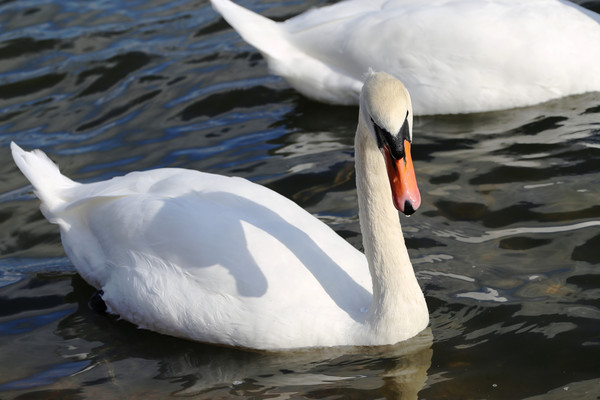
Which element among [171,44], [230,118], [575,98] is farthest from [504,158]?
[171,44]

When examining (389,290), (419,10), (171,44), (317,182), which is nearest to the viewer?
(389,290)

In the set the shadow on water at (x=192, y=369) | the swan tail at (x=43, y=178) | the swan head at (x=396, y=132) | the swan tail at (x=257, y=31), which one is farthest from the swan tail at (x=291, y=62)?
the swan head at (x=396, y=132)

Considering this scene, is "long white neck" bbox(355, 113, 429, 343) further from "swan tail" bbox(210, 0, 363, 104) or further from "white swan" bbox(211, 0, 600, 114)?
"swan tail" bbox(210, 0, 363, 104)

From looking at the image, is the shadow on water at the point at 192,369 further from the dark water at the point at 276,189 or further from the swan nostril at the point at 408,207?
the swan nostril at the point at 408,207

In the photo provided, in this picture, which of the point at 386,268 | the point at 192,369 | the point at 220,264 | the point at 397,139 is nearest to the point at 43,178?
the point at 220,264

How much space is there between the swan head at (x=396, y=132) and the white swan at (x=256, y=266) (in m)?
0.12

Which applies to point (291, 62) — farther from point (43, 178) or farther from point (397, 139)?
point (397, 139)

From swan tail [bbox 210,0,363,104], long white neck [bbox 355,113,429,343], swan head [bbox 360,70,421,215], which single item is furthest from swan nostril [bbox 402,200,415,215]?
swan tail [bbox 210,0,363,104]

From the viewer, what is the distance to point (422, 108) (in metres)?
8.73

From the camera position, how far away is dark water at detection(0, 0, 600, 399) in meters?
5.58

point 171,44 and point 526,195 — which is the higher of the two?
point 171,44

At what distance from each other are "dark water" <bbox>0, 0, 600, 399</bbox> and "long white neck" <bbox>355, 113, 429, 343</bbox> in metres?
0.16

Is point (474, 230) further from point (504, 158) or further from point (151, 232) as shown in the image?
point (151, 232)

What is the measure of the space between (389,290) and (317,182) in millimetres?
2431
